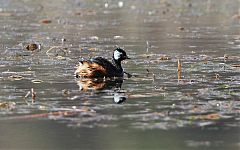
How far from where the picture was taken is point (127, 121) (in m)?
10.5

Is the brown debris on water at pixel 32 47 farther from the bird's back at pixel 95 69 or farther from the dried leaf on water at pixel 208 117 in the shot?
the dried leaf on water at pixel 208 117

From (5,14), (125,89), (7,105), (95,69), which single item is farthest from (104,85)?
(5,14)

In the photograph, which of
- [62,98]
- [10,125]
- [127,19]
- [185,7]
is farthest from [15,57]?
[185,7]

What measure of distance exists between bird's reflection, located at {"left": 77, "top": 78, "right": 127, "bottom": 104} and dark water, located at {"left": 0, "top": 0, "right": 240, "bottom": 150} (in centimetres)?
2

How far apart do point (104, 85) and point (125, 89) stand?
0.75 m

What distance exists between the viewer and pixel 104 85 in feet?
45.8

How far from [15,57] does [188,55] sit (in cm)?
382

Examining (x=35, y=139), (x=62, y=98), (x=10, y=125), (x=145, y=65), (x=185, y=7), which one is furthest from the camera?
(x=185, y=7)

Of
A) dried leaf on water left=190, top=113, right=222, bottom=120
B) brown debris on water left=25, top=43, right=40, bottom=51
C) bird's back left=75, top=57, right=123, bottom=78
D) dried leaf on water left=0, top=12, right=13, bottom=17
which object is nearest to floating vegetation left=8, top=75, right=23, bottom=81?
bird's back left=75, top=57, right=123, bottom=78

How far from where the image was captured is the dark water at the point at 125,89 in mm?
9727

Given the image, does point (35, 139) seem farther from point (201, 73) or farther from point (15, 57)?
point (15, 57)

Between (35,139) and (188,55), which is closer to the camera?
(35,139)

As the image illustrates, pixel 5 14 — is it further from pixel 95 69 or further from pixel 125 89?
pixel 125 89

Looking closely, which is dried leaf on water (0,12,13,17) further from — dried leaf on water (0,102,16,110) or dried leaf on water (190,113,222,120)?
dried leaf on water (190,113,222,120)
